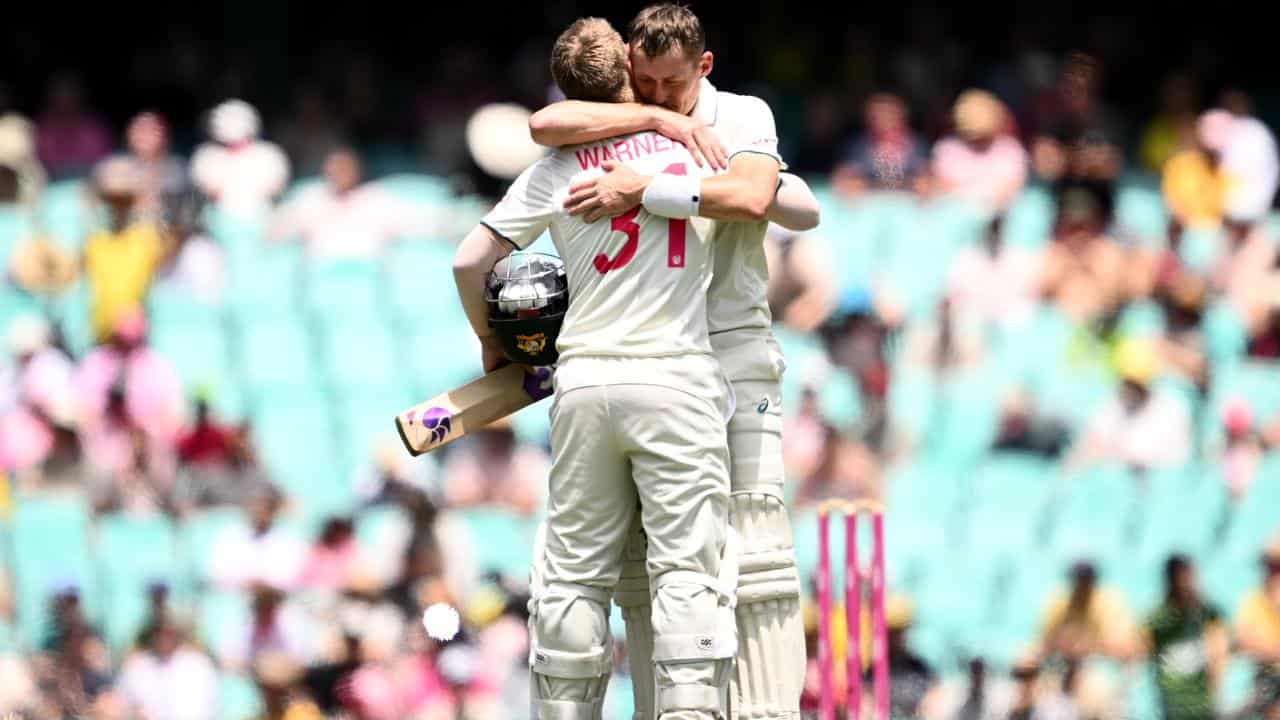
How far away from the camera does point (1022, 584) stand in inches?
378

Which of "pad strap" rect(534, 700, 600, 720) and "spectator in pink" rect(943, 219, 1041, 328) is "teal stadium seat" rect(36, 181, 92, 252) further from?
"pad strap" rect(534, 700, 600, 720)

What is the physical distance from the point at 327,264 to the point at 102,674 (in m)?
3.81

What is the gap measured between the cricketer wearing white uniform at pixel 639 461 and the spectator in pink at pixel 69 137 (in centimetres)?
787

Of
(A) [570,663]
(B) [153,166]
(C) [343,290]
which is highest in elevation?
(B) [153,166]

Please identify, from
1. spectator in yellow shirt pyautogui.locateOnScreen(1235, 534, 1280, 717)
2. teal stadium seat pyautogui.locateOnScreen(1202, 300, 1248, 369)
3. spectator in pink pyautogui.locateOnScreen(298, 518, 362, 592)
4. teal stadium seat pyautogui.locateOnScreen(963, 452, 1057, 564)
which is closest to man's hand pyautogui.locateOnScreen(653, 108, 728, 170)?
spectator in yellow shirt pyautogui.locateOnScreen(1235, 534, 1280, 717)

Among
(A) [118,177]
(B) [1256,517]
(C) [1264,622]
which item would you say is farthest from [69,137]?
(C) [1264,622]

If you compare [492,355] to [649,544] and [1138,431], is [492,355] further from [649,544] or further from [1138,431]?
[1138,431]

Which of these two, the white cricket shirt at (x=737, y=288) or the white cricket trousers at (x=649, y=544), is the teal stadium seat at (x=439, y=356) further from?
the white cricket trousers at (x=649, y=544)

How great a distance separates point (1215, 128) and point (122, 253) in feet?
20.6

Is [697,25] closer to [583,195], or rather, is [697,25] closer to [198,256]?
[583,195]

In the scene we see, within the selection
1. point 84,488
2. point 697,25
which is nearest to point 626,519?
point 697,25

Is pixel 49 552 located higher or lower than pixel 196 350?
lower

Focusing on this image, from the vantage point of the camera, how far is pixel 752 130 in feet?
16.1

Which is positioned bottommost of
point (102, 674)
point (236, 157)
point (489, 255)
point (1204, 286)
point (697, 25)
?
point (102, 674)
